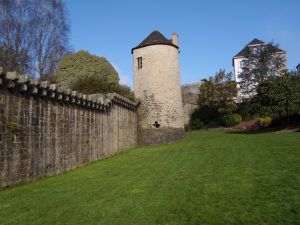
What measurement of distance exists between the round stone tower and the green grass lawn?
10.2 m

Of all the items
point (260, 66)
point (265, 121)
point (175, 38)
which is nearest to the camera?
point (175, 38)

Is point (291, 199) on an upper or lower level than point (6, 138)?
lower

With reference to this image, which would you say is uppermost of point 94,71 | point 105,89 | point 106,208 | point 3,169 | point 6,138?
point 94,71

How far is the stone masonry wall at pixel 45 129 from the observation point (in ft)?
29.1

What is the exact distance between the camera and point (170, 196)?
6.68 meters

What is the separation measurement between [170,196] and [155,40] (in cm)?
1614

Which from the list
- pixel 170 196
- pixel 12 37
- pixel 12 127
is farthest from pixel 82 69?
pixel 170 196

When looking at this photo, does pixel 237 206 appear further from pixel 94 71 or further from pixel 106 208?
pixel 94 71

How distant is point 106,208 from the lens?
6.06m

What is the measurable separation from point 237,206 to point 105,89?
61.2 feet

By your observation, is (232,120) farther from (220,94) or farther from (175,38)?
(175,38)

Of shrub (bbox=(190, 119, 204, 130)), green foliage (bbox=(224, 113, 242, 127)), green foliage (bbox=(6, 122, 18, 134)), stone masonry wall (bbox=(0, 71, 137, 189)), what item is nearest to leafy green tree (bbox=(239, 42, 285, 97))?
green foliage (bbox=(224, 113, 242, 127))

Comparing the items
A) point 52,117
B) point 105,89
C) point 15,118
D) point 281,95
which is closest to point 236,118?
point 281,95

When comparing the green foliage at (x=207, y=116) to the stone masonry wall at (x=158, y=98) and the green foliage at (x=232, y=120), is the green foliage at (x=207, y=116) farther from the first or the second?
the stone masonry wall at (x=158, y=98)
